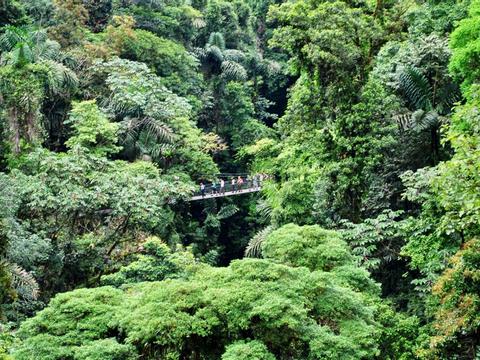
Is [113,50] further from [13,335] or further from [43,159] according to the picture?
[13,335]

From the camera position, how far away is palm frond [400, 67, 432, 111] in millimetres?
12070

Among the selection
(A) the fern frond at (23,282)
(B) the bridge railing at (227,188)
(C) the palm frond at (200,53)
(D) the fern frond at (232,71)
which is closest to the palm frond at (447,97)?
(A) the fern frond at (23,282)

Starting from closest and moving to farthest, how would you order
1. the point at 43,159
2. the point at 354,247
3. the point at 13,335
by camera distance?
the point at 13,335 → the point at 354,247 → the point at 43,159

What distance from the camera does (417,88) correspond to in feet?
40.1

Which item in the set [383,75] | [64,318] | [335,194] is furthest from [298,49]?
[64,318]

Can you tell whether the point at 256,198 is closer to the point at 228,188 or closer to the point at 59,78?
the point at 228,188

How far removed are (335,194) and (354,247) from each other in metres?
1.75

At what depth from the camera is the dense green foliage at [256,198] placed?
6.29m

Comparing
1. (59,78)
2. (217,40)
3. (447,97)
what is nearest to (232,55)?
(217,40)

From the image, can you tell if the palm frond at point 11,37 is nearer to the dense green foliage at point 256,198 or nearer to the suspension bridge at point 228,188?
the dense green foliage at point 256,198

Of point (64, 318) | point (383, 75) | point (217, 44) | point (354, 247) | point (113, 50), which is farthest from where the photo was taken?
point (217, 44)

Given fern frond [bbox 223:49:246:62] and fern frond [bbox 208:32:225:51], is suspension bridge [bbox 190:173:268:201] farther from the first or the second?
fern frond [bbox 208:32:225:51]

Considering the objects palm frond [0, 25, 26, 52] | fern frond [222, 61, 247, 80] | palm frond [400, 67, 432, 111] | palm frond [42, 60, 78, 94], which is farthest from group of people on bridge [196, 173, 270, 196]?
palm frond [400, 67, 432, 111]

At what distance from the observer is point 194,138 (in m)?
19.6
